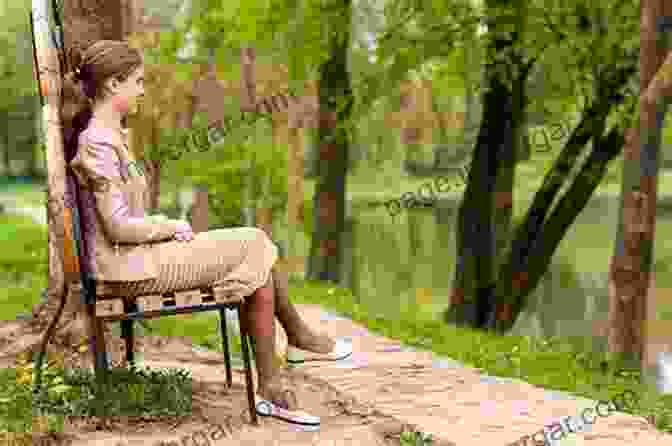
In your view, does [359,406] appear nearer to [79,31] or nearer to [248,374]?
[248,374]

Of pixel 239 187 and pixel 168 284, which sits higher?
pixel 168 284

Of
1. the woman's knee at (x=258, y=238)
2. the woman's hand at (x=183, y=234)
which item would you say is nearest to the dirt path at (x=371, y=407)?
the woman's knee at (x=258, y=238)

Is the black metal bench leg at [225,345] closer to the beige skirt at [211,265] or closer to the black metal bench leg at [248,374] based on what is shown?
the black metal bench leg at [248,374]

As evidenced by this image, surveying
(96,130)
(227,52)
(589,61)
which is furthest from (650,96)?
(227,52)

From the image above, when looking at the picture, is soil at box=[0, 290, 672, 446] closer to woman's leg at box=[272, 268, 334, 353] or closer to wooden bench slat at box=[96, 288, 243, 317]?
woman's leg at box=[272, 268, 334, 353]

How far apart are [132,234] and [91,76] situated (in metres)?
0.78

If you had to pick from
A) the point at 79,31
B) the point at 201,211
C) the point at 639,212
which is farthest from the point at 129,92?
the point at 201,211

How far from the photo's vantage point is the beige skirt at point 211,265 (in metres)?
4.98

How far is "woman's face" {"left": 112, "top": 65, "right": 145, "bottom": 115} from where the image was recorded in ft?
16.5

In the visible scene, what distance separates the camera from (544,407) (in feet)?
19.6

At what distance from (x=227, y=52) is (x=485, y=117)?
7.46 m

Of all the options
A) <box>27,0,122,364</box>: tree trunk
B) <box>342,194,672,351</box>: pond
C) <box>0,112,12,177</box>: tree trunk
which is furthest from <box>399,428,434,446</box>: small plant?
<box>0,112,12,177</box>: tree trunk

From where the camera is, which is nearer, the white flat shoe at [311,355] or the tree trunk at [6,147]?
the white flat shoe at [311,355]

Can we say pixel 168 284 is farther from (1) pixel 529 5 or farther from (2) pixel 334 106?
(2) pixel 334 106
